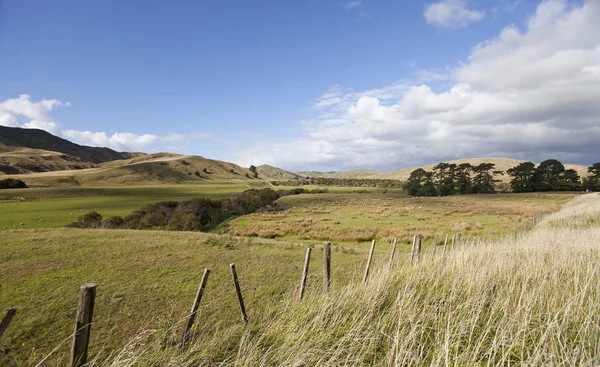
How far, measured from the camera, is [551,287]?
528 centimetres

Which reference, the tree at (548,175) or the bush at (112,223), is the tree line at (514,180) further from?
the bush at (112,223)

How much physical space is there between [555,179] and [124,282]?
12008cm

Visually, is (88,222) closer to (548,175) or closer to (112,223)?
(112,223)

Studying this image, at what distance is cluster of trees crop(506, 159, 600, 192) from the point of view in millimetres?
89688

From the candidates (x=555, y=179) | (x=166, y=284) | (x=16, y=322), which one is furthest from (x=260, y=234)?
(x=555, y=179)

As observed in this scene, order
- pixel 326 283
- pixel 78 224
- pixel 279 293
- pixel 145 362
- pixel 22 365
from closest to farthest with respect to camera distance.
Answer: pixel 145 362 < pixel 22 365 < pixel 326 283 < pixel 279 293 < pixel 78 224

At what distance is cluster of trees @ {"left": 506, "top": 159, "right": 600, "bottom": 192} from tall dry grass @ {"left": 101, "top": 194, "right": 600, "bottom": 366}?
112677 mm

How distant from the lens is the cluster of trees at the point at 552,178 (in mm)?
89688

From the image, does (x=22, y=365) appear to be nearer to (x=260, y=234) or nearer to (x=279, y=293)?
(x=279, y=293)

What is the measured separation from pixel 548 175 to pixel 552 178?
1968 mm

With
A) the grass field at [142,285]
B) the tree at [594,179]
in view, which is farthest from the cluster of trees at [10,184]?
the tree at [594,179]

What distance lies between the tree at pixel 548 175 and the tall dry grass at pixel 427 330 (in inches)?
4455

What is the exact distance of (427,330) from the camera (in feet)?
14.2

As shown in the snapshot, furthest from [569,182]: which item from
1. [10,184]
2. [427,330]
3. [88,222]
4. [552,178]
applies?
[10,184]
